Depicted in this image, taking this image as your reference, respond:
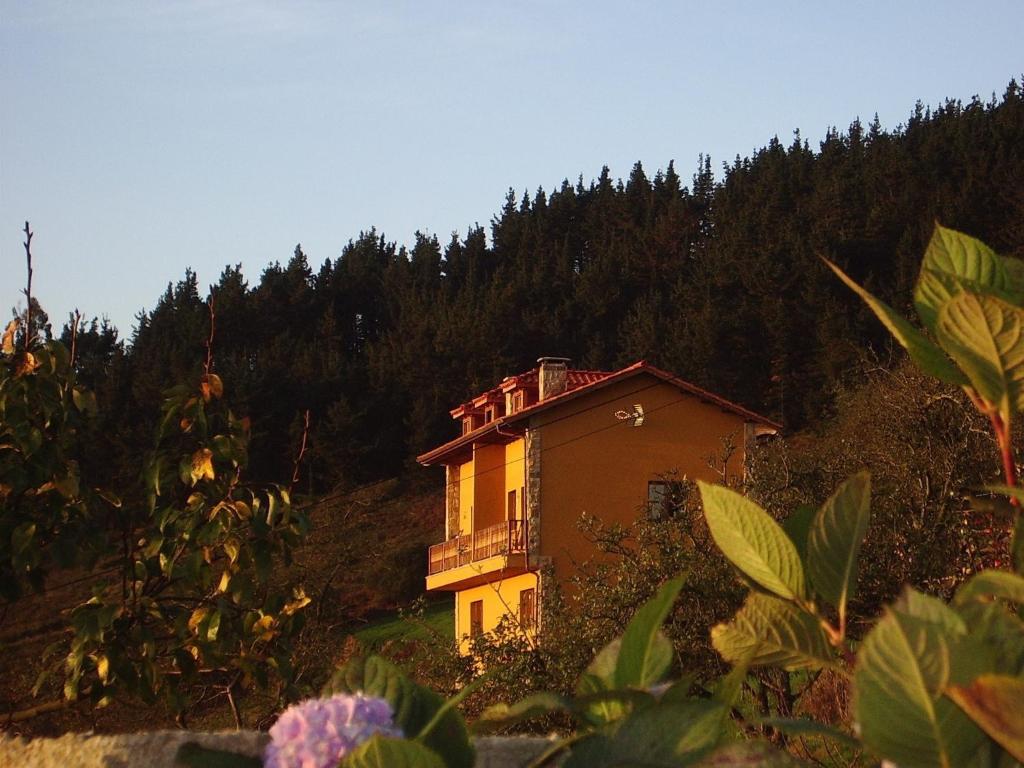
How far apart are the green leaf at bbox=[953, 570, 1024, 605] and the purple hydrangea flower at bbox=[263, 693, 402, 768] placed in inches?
15.2

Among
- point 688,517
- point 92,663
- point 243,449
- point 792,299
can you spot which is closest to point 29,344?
point 243,449

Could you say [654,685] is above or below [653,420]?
below

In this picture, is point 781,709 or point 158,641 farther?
point 781,709

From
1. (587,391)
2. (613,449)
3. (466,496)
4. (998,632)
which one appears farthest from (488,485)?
(998,632)

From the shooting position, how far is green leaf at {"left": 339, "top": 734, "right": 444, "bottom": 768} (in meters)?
0.70

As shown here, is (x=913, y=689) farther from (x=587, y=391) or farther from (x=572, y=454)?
(x=587, y=391)

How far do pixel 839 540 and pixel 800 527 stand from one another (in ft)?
0.51

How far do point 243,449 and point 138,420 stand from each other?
48.6 m

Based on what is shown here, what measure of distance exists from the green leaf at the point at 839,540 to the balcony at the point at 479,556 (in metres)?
23.2

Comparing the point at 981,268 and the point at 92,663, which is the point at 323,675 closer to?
the point at 92,663

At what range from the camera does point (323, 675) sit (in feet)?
18.4

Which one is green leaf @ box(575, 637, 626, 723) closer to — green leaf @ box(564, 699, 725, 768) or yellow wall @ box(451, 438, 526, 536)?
green leaf @ box(564, 699, 725, 768)

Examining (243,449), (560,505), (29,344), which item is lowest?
(243,449)

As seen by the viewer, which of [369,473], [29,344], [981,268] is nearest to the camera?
[981,268]
